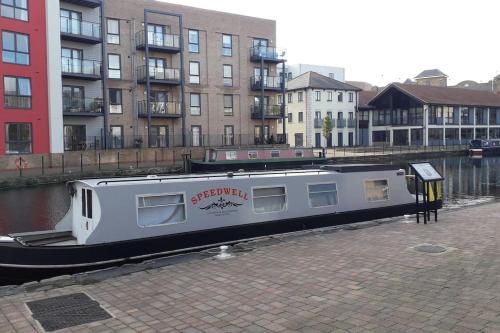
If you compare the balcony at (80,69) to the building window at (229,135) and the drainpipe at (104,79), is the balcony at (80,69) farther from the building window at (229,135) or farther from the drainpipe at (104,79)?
the building window at (229,135)

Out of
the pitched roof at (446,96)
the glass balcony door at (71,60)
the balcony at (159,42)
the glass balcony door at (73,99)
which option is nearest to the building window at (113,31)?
the balcony at (159,42)

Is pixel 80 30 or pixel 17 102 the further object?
pixel 80 30

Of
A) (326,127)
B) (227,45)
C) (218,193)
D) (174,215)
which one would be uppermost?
(227,45)

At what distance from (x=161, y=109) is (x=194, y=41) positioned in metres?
7.06

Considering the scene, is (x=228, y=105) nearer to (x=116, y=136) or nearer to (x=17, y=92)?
(x=116, y=136)

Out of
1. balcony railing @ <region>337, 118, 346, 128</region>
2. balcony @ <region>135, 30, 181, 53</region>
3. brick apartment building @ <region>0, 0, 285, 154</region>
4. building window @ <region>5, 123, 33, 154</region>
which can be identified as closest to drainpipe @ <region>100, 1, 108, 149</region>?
brick apartment building @ <region>0, 0, 285, 154</region>

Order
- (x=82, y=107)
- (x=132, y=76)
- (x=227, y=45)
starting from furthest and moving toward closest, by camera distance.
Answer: (x=227, y=45) < (x=132, y=76) < (x=82, y=107)

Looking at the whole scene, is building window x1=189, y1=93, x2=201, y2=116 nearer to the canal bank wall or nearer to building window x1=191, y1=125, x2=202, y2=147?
building window x1=191, y1=125, x2=202, y2=147

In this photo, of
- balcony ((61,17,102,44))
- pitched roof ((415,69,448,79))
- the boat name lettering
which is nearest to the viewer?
the boat name lettering

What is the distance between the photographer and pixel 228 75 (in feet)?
145

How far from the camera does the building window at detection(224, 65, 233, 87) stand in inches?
1730

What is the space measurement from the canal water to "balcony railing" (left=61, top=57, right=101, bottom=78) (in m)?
10.9

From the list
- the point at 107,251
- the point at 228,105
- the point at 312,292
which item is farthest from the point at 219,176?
the point at 228,105

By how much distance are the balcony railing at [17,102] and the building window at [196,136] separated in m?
13.5
